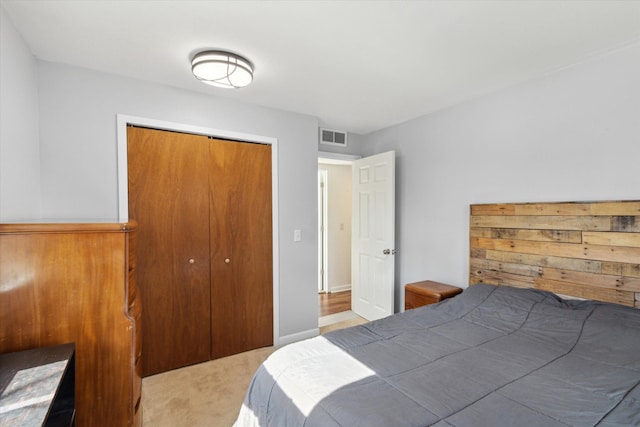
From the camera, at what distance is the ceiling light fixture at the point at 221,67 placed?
190 centimetres

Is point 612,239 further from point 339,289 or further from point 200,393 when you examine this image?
point 339,289

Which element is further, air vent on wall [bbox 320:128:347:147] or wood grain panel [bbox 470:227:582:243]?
air vent on wall [bbox 320:128:347:147]

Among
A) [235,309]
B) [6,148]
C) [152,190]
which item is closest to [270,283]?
[235,309]

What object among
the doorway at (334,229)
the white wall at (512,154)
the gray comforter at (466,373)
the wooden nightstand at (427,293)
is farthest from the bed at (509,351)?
the doorway at (334,229)

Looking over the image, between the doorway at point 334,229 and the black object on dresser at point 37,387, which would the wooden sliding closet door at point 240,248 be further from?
the doorway at point 334,229

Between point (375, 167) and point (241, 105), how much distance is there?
5.44 feet

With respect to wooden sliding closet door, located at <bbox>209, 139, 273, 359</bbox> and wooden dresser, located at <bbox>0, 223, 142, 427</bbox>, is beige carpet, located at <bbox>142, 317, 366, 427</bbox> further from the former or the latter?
wooden dresser, located at <bbox>0, 223, 142, 427</bbox>

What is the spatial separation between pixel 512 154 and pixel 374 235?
164 cm

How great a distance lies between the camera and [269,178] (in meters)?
2.89

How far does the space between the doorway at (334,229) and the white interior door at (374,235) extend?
1.02 m

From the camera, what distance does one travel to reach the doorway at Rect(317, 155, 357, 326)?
483 cm

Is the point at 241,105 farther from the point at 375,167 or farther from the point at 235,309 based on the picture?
the point at 235,309

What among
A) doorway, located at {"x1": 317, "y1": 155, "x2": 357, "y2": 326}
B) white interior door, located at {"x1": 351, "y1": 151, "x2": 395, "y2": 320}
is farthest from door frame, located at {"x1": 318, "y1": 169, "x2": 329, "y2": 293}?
white interior door, located at {"x1": 351, "y1": 151, "x2": 395, "y2": 320}

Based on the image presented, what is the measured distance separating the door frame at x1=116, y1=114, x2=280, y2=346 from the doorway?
1826 mm
